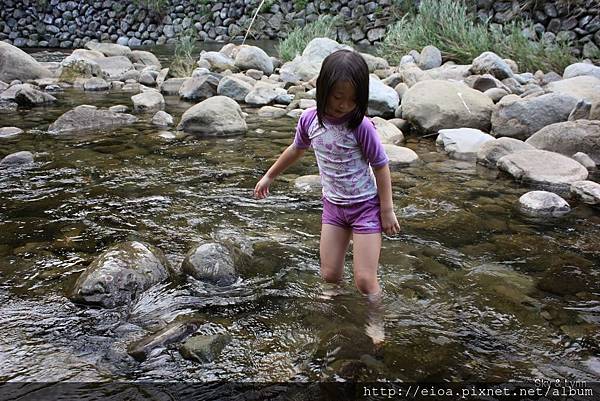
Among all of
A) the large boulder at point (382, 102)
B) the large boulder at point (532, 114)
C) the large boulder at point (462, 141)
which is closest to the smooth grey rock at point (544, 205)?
the large boulder at point (462, 141)

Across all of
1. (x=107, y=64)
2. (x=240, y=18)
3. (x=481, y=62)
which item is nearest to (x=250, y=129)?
(x=481, y=62)

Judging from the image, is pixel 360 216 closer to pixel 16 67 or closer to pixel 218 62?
pixel 218 62

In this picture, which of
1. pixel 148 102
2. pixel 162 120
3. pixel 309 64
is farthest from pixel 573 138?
pixel 309 64

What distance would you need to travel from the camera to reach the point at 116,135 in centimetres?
632

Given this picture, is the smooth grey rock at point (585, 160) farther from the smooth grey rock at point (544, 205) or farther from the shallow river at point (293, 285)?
the smooth grey rock at point (544, 205)

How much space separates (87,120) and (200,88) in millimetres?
2615

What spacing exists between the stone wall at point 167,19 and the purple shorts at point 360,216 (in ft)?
51.0

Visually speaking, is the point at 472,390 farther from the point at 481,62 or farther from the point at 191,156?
the point at 481,62

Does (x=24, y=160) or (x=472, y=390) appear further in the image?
(x=24, y=160)

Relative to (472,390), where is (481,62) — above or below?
above

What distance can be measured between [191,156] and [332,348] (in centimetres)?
356

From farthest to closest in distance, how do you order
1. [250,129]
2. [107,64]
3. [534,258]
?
[107,64]
[250,129]
[534,258]

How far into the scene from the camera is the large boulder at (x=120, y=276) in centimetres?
255

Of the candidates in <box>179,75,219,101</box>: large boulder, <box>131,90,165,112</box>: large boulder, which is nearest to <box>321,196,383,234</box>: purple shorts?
<box>131,90,165,112</box>: large boulder
